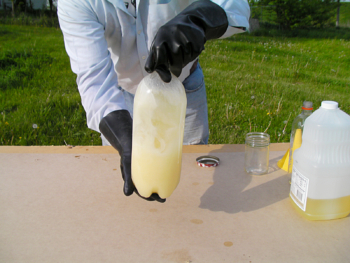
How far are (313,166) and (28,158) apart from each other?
1.27m

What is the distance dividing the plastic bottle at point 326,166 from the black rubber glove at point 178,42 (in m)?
0.47

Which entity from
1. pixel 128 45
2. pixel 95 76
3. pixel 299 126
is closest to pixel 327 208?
pixel 299 126

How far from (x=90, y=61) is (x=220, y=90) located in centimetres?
289

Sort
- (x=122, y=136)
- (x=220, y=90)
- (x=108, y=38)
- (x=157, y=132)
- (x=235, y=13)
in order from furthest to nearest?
(x=220, y=90)
(x=108, y=38)
(x=235, y=13)
(x=122, y=136)
(x=157, y=132)

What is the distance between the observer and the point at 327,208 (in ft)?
3.39

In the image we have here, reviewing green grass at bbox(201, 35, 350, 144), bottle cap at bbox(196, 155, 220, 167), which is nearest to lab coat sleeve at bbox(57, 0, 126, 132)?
bottle cap at bbox(196, 155, 220, 167)

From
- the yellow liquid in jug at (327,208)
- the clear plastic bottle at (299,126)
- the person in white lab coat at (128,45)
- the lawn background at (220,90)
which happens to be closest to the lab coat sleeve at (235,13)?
the person in white lab coat at (128,45)

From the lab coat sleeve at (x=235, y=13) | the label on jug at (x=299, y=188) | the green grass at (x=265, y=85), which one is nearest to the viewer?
the label on jug at (x=299, y=188)

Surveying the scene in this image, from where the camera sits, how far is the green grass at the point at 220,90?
2.89 meters

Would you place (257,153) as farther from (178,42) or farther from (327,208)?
(178,42)

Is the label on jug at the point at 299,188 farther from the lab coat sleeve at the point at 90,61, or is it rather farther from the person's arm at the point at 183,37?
the lab coat sleeve at the point at 90,61

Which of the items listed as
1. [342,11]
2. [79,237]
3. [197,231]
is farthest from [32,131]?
[342,11]

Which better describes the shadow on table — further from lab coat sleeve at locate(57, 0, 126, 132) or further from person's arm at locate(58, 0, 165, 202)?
lab coat sleeve at locate(57, 0, 126, 132)

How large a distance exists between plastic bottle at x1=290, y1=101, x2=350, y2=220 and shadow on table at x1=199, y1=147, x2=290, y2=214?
0.18 meters
